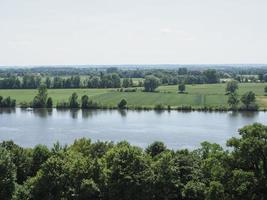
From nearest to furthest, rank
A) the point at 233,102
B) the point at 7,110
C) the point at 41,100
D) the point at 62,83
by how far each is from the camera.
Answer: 1. the point at 233,102
2. the point at 7,110
3. the point at 41,100
4. the point at 62,83

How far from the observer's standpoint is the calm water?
2707 inches

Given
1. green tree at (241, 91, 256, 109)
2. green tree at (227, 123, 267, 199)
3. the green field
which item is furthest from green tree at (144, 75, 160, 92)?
green tree at (227, 123, 267, 199)

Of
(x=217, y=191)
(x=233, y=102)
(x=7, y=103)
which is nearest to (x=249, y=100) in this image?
(x=233, y=102)

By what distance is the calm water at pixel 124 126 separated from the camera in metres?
68.8

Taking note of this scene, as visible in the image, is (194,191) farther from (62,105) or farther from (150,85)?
(150,85)

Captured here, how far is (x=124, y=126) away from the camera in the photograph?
82250 mm

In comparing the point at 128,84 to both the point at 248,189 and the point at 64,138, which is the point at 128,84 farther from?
the point at 248,189

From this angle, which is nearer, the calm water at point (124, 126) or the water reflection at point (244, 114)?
the calm water at point (124, 126)

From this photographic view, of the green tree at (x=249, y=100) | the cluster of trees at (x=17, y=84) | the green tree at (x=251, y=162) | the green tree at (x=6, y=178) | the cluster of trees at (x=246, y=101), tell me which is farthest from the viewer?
the cluster of trees at (x=17, y=84)

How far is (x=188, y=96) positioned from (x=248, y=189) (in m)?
104

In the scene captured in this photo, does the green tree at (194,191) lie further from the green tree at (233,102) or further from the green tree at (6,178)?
the green tree at (233,102)

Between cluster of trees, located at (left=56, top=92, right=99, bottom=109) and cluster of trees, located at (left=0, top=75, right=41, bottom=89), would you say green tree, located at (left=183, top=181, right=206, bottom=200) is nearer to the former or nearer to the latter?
cluster of trees, located at (left=56, top=92, right=99, bottom=109)

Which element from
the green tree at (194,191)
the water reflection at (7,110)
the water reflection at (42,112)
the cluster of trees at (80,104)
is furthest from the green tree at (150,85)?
the green tree at (194,191)

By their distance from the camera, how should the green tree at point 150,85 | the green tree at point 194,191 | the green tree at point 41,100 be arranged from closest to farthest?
1. the green tree at point 194,191
2. the green tree at point 41,100
3. the green tree at point 150,85
